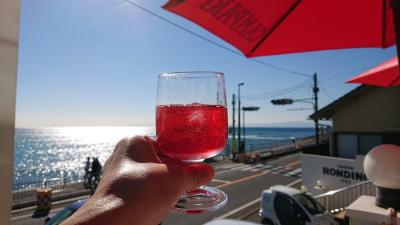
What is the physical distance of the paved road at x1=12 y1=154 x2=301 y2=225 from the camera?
37.8ft

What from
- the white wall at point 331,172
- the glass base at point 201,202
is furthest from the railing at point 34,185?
the glass base at point 201,202

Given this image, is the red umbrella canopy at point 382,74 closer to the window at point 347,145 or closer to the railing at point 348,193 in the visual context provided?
the railing at point 348,193

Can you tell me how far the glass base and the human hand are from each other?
11cm

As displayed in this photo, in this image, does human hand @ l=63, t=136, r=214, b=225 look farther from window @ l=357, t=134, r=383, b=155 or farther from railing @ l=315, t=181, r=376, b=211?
window @ l=357, t=134, r=383, b=155

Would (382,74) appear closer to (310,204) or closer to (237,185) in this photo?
(310,204)

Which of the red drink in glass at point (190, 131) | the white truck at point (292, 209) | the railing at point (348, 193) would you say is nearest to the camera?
the red drink in glass at point (190, 131)

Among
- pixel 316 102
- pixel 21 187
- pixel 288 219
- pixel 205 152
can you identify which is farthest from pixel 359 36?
pixel 316 102

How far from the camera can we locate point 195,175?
1336 millimetres

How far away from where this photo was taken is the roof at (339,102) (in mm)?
16578

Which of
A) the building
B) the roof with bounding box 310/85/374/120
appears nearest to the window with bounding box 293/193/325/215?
the building

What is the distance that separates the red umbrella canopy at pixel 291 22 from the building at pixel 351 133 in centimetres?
1075

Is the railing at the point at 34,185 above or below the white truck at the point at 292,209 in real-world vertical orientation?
below

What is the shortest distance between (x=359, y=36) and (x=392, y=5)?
0.98 metres

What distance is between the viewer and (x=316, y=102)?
2861 centimetres
